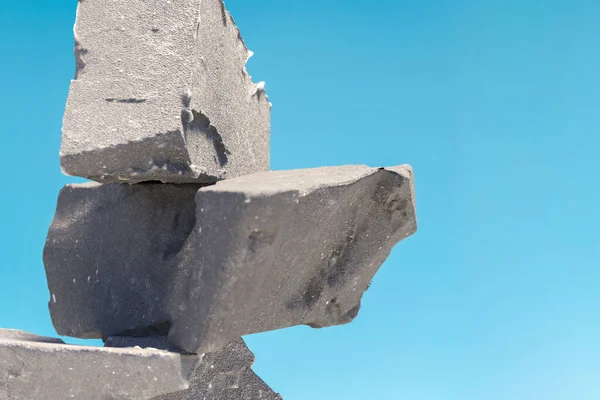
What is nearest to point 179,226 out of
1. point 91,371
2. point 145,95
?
point 145,95

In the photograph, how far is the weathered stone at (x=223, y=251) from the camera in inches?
81.0

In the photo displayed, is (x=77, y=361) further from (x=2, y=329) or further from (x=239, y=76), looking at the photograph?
(x=239, y=76)

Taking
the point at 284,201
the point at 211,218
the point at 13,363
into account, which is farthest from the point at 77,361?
the point at 284,201

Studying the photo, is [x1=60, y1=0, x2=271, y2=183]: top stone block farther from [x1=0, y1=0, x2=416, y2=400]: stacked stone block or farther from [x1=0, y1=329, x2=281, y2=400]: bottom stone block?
[x1=0, y1=329, x2=281, y2=400]: bottom stone block

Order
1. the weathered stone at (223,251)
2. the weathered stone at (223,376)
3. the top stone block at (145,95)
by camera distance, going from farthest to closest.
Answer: the weathered stone at (223,376) < the top stone block at (145,95) < the weathered stone at (223,251)

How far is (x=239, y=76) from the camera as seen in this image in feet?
8.98

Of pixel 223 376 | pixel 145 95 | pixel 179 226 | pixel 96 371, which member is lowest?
pixel 96 371

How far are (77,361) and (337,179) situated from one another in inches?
33.0

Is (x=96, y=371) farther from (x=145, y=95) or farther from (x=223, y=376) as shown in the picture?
(x=145, y=95)

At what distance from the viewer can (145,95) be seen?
228 centimetres

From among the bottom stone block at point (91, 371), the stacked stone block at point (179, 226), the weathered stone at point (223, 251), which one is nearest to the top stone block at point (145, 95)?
the stacked stone block at point (179, 226)

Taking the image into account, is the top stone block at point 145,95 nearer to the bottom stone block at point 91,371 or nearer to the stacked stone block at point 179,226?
the stacked stone block at point 179,226

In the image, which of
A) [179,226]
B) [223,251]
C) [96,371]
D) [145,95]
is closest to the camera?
[223,251]

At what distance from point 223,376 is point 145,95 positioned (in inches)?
35.5
